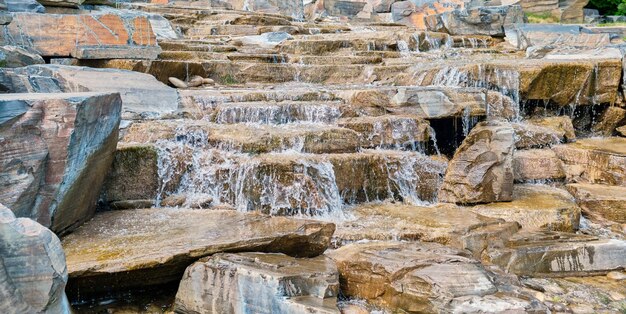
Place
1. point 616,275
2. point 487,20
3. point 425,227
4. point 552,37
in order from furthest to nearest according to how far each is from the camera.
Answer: point 487,20
point 552,37
point 425,227
point 616,275

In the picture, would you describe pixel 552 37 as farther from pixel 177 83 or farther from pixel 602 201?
pixel 177 83

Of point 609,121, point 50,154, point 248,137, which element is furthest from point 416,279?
point 609,121

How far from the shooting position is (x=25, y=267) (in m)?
2.71

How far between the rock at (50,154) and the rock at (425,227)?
6.82 feet

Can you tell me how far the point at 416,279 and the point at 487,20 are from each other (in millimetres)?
11057

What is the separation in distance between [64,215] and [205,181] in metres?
1.51

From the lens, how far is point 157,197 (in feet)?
18.1

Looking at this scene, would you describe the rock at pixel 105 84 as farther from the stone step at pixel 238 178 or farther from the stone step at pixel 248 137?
the stone step at pixel 238 178

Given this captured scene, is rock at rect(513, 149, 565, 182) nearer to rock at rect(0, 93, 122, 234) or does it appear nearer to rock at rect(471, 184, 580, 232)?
rock at rect(471, 184, 580, 232)

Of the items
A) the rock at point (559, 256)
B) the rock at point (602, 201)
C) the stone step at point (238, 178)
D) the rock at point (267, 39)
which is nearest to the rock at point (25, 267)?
the stone step at point (238, 178)

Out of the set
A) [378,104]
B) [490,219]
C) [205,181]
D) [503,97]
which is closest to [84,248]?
[205,181]

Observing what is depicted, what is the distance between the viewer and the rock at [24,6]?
8.49 meters

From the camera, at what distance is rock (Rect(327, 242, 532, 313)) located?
388cm

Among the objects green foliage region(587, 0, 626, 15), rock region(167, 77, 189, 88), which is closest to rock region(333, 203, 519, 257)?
rock region(167, 77, 189, 88)
